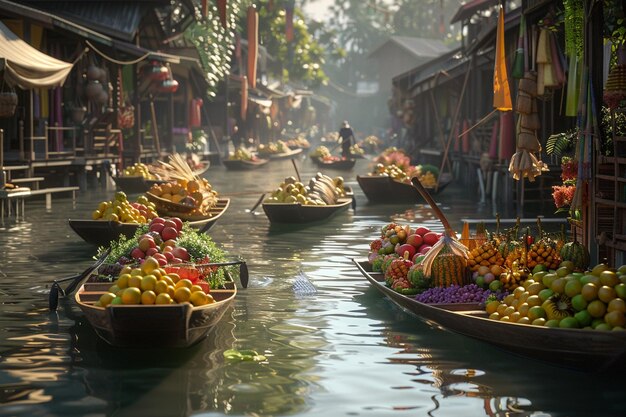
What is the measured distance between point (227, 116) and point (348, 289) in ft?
118

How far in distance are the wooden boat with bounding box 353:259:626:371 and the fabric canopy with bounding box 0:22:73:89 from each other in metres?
11.3

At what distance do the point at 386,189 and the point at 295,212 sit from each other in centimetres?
612

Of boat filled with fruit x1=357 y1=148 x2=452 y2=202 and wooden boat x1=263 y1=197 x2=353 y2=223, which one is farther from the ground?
boat filled with fruit x1=357 y1=148 x2=452 y2=202

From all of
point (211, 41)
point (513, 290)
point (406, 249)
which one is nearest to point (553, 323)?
point (513, 290)

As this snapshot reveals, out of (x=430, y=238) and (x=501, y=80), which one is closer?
(x=430, y=238)

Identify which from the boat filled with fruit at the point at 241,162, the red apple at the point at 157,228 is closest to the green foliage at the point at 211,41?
the boat filled with fruit at the point at 241,162

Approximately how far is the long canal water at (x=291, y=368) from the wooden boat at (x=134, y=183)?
13.4 metres

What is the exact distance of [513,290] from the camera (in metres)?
9.16

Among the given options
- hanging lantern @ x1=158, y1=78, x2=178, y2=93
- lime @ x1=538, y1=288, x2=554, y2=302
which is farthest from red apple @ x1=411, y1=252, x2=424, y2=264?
hanging lantern @ x1=158, y1=78, x2=178, y2=93

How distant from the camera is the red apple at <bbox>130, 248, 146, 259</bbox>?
10.7 metres

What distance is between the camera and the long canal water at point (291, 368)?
6.68 m

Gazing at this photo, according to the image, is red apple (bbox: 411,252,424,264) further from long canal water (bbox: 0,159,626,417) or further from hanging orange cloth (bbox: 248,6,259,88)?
hanging orange cloth (bbox: 248,6,259,88)

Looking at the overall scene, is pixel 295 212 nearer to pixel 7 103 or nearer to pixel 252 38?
pixel 7 103

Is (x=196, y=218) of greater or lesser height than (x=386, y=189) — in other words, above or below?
below
